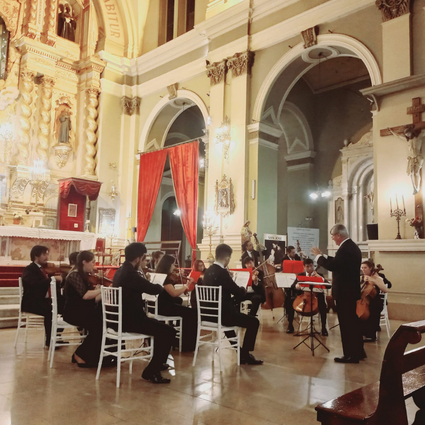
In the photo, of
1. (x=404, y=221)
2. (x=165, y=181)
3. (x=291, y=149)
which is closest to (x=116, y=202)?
(x=165, y=181)

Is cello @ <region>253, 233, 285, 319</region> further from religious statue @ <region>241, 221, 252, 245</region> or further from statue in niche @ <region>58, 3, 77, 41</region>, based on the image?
statue in niche @ <region>58, 3, 77, 41</region>

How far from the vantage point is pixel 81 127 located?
1494 centimetres

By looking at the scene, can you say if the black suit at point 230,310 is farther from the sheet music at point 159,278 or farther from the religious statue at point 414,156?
the religious statue at point 414,156

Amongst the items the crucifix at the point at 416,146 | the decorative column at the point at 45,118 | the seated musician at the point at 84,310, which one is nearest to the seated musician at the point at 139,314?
the seated musician at the point at 84,310

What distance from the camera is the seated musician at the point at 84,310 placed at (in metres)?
4.50

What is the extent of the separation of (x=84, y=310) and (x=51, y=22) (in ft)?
42.0

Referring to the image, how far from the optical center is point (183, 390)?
12.2ft

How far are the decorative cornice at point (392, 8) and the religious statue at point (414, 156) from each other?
249 cm

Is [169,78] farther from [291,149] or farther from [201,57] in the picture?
[291,149]

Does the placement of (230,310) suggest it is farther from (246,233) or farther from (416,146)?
(246,233)

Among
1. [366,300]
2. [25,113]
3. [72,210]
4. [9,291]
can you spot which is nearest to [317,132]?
[72,210]

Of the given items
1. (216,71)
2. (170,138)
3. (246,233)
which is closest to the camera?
(246,233)

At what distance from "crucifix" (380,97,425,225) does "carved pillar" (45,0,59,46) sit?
11.3 m

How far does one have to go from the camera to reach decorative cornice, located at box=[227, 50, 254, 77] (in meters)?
11.8
